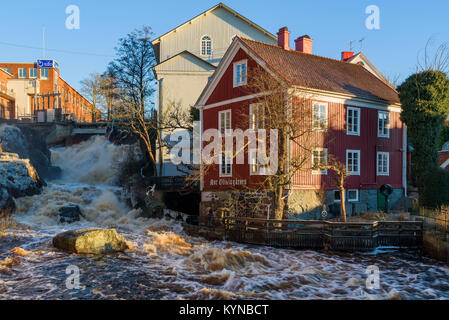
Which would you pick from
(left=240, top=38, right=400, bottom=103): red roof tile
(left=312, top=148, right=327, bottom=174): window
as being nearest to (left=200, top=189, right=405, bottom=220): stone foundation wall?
(left=312, top=148, right=327, bottom=174): window

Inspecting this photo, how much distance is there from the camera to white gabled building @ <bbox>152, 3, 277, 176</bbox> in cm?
3172

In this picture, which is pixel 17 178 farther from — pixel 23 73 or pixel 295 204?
pixel 23 73

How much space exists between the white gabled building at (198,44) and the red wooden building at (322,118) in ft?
26.8

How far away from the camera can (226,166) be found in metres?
22.5

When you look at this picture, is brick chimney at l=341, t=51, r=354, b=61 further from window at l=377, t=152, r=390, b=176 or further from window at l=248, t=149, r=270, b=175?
window at l=248, t=149, r=270, b=175

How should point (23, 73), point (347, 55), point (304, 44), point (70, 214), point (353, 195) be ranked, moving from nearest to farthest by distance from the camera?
point (353, 195)
point (70, 214)
point (304, 44)
point (347, 55)
point (23, 73)

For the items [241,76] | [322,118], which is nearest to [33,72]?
[241,76]

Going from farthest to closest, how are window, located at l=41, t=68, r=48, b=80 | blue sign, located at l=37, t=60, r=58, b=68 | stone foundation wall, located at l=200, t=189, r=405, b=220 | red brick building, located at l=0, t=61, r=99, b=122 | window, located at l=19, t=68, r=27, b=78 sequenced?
window, located at l=19, t=68, r=27, b=78 < window, located at l=41, t=68, r=48, b=80 < blue sign, located at l=37, t=60, r=58, b=68 < red brick building, located at l=0, t=61, r=99, b=122 < stone foundation wall, located at l=200, t=189, r=405, b=220

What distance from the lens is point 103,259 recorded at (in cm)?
1430

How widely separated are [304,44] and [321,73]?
415 cm

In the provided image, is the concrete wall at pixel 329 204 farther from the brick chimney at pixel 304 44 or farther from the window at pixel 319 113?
the brick chimney at pixel 304 44
